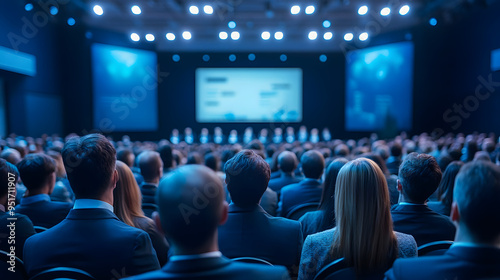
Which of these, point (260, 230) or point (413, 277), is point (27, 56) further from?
point (413, 277)

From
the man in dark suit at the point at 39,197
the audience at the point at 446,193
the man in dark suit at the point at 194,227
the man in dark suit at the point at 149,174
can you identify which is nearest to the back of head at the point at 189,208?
the man in dark suit at the point at 194,227

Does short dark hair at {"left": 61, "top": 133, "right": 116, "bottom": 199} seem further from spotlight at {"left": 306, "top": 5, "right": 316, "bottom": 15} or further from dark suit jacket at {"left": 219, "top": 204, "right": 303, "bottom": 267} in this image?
spotlight at {"left": 306, "top": 5, "right": 316, "bottom": 15}

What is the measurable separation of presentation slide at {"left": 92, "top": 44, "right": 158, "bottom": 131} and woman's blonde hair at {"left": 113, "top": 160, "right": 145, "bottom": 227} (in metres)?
11.2

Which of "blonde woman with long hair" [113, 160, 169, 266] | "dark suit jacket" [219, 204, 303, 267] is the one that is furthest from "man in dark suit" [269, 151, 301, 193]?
"dark suit jacket" [219, 204, 303, 267]

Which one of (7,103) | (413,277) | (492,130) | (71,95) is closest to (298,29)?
(492,130)

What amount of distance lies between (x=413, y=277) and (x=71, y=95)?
1324 cm

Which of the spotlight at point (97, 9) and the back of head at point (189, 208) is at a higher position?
the spotlight at point (97, 9)

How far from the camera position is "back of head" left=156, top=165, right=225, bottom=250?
982 millimetres

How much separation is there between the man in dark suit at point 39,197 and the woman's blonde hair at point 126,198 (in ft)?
1.66

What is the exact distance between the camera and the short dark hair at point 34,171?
232 centimetres

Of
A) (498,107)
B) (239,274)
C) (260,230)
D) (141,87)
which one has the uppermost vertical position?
(141,87)

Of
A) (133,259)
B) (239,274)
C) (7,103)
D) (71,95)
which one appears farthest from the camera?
(71,95)

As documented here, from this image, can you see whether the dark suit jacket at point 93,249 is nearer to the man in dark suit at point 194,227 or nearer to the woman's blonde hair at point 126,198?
the man in dark suit at point 194,227

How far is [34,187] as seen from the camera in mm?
2344
